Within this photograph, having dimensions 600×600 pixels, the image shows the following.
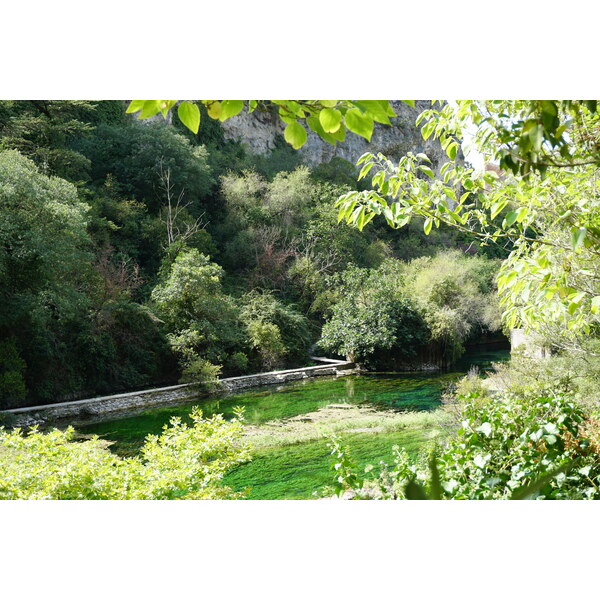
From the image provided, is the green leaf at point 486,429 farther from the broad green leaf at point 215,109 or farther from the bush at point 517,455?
the broad green leaf at point 215,109

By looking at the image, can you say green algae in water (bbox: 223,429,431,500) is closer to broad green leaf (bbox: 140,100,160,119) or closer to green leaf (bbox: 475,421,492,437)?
green leaf (bbox: 475,421,492,437)

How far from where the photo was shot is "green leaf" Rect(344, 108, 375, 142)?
3.33 ft

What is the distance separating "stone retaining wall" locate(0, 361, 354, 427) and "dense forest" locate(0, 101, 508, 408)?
0.31 ft

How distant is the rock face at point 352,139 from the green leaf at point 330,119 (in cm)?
325

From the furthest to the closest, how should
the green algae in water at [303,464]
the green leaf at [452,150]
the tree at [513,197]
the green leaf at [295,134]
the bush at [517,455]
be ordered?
the green algae in water at [303,464] < the bush at [517,455] < the green leaf at [452,150] < the tree at [513,197] < the green leaf at [295,134]

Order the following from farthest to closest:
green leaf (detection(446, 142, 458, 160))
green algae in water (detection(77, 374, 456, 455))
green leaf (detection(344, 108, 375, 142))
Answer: green algae in water (detection(77, 374, 456, 455)) < green leaf (detection(446, 142, 458, 160)) < green leaf (detection(344, 108, 375, 142))

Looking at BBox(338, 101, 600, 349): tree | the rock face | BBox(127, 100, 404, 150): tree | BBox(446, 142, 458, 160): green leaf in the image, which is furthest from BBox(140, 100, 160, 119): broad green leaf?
the rock face

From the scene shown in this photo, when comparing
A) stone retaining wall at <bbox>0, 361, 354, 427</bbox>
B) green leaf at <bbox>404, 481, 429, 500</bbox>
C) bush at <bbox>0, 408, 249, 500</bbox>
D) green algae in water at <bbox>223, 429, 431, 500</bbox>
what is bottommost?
green algae in water at <bbox>223, 429, 431, 500</bbox>

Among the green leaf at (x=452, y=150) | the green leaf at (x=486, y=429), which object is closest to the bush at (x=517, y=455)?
the green leaf at (x=486, y=429)

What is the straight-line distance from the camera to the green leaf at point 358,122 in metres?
1.02
